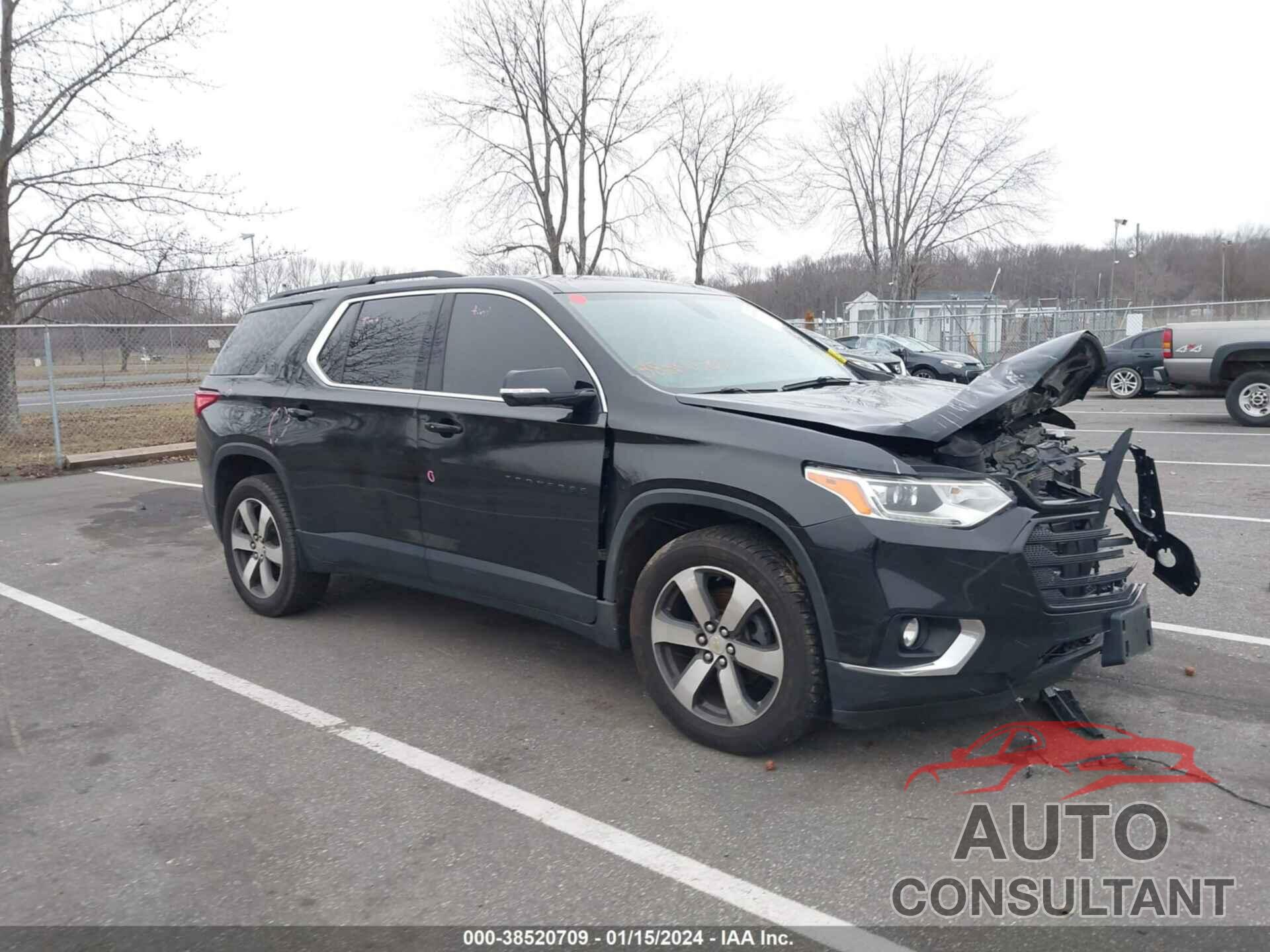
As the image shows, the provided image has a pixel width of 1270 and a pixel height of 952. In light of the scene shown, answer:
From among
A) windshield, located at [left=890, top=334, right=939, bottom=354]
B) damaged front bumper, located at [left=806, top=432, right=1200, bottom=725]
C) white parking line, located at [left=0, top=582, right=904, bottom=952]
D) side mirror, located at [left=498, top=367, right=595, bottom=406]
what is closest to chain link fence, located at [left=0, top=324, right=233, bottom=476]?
white parking line, located at [left=0, top=582, right=904, bottom=952]

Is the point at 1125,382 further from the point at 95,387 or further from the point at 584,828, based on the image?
the point at 584,828

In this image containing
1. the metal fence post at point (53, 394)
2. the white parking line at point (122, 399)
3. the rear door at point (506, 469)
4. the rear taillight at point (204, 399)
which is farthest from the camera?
the white parking line at point (122, 399)

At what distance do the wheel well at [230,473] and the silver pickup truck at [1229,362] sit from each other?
13.1m

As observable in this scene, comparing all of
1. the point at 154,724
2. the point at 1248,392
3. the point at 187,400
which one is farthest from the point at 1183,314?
the point at 154,724

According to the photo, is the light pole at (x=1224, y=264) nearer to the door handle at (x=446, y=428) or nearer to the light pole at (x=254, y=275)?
the light pole at (x=254, y=275)

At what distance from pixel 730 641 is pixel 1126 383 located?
18.6m

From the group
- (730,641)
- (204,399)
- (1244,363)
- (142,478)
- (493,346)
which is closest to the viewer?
(730,641)

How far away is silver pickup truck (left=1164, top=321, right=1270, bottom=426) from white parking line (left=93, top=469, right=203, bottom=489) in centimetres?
1343

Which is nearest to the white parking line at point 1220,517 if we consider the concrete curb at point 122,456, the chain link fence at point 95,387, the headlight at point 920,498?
the headlight at point 920,498

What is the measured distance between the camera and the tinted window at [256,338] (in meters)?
5.39

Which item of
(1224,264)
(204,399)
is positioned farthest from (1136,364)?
(1224,264)

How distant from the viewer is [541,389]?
12.0 feet

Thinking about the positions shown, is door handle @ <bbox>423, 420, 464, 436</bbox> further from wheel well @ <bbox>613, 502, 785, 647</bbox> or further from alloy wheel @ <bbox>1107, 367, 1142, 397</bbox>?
alloy wheel @ <bbox>1107, 367, 1142, 397</bbox>

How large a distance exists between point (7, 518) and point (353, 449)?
5.77 m
